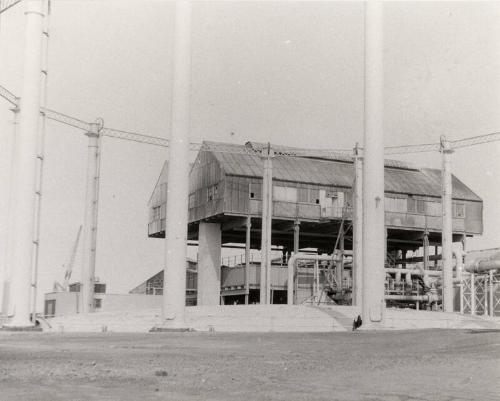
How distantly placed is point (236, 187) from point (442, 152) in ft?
50.6

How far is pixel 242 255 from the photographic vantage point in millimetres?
67312

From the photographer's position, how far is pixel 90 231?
4541 cm

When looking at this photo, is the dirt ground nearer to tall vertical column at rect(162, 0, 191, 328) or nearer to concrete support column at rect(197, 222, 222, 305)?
tall vertical column at rect(162, 0, 191, 328)

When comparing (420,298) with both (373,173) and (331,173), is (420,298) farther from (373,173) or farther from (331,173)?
(373,173)

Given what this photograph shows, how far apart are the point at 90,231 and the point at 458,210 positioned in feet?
110

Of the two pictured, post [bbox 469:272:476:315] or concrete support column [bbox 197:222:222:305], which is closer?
post [bbox 469:272:476:315]

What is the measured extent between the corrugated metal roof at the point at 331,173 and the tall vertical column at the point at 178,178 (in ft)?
101

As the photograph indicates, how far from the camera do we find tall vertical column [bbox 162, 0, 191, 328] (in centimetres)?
2483

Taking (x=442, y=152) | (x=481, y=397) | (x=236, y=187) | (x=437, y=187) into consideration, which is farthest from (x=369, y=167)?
(x=437, y=187)

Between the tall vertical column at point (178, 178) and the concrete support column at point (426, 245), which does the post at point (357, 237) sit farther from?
the tall vertical column at point (178, 178)

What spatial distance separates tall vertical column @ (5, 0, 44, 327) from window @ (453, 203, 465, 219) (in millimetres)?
45237

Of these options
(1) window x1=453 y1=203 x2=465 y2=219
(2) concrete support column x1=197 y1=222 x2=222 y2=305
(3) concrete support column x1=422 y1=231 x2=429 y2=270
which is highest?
(1) window x1=453 y1=203 x2=465 y2=219

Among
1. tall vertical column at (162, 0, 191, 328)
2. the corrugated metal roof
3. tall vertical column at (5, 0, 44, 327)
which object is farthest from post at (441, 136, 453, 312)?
tall vertical column at (5, 0, 44, 327)

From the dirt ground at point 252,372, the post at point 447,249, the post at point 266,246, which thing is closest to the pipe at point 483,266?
the post at point 447,249
